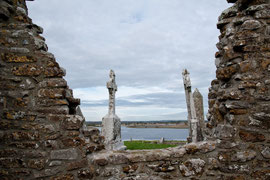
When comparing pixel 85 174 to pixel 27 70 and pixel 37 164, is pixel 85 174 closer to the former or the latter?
pixel 37 164

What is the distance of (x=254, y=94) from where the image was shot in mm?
2639

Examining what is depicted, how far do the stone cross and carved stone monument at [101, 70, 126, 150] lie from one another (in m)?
2.81

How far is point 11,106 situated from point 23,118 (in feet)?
0.75

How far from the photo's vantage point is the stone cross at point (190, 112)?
28.1 feet

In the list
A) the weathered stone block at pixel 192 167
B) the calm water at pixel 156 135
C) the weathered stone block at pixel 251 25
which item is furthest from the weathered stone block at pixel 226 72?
the calm water at pixel 156 135

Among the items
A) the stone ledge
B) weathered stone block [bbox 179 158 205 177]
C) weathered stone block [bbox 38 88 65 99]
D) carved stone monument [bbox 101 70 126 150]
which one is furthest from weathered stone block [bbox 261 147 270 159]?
carved stone monument [bbox 101 70 126 150]

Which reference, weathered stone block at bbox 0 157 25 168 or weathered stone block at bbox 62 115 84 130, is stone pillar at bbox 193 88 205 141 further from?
weathered stone block at bbox 0 157 25 168

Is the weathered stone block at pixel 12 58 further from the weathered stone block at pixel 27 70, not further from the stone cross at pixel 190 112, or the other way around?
the stone cross at pixel 190 112

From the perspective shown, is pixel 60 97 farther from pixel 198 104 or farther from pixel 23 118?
pixel 198 104

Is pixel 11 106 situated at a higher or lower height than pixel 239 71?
lower

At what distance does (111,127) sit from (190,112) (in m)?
3.46

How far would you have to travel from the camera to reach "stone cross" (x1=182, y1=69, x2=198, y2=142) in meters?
8.57

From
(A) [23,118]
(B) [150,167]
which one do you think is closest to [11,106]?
(A) [23,118]

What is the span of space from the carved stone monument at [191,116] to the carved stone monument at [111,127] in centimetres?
281
